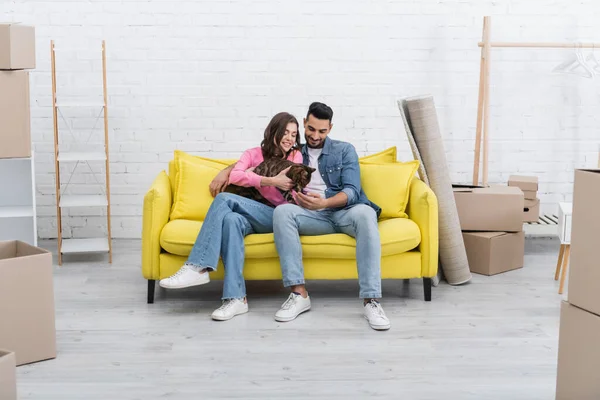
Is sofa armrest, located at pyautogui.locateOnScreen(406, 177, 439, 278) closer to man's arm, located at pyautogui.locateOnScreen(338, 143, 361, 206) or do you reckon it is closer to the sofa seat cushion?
the sofa seat cushion

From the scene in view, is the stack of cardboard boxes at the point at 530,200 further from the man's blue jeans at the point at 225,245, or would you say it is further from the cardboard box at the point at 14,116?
the cardboard box at the point at 14,116

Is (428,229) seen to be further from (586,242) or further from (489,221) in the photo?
(586,242)

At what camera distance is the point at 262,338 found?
3.61 meters

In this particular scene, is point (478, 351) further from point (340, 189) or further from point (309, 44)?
point (309, 44)

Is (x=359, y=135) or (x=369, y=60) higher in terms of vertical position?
(x=369, y=60)

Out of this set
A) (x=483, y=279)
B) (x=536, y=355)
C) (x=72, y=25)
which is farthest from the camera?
(x=72, y=25)

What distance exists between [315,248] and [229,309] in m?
0.49

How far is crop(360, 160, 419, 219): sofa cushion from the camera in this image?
4305mm

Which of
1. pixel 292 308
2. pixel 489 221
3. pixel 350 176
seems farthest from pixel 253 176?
pixel 489 221

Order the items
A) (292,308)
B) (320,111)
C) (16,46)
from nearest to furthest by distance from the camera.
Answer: (16,46)
(292,308)
(320,111)

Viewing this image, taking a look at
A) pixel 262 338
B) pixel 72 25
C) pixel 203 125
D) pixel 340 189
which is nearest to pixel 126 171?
pixel 203 125

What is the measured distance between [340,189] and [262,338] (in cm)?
96

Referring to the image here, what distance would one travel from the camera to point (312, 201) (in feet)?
13.3

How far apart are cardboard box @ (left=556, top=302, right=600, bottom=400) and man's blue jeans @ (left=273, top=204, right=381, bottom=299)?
4.64ft
